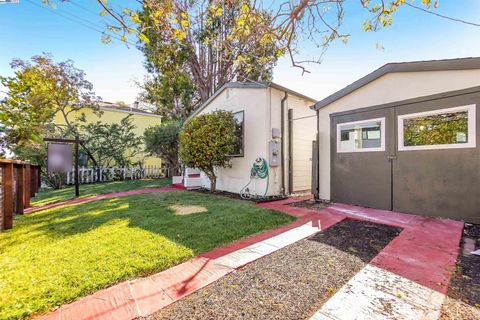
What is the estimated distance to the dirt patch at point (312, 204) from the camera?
18.6 ft

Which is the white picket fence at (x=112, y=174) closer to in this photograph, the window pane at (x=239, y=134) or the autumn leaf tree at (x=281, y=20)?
the window pane at (x=239, y=134)

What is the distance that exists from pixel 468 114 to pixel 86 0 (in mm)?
8066

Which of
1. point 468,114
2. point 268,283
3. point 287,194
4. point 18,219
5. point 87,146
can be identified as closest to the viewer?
point 268,283

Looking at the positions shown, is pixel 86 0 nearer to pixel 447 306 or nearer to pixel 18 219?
pixel 18 219

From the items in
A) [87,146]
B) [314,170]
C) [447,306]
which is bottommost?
[447,306]

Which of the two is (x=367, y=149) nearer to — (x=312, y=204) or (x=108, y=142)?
(x=312, y=204)

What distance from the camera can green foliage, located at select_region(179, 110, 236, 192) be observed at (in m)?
7.15

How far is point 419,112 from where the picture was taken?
15.6 ft

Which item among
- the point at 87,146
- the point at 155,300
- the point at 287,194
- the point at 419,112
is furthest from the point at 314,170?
the point at 87,146

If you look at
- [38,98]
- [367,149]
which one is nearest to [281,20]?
[367,149]

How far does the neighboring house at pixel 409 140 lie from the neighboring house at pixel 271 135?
1.27 meters

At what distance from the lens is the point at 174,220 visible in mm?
4277

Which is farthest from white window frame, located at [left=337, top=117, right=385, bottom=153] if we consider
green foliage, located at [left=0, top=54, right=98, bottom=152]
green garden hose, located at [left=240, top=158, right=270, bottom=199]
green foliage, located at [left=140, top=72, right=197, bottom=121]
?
green foliage, located at [left=0, top=54, right=98, bottom=152]

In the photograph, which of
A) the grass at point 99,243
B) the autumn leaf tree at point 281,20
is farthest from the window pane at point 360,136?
the grass at point 99,243
